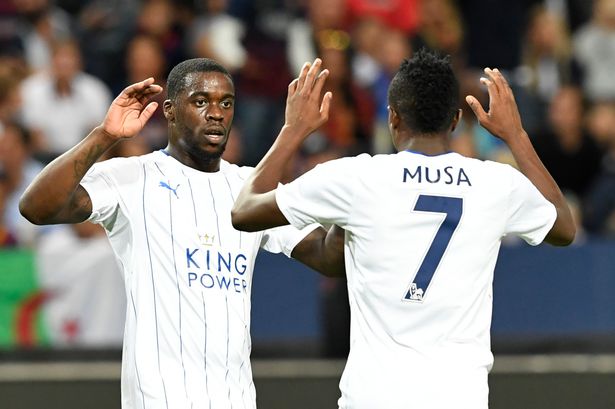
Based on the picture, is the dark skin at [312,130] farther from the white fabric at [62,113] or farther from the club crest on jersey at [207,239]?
the white fabric at [62,113]

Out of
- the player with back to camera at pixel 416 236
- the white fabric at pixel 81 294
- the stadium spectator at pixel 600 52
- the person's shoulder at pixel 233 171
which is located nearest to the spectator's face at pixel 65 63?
the white fabric at pixel 81 294

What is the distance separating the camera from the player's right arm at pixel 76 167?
193 inches

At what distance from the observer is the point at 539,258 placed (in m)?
9.59

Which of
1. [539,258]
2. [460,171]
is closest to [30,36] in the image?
[539,258]

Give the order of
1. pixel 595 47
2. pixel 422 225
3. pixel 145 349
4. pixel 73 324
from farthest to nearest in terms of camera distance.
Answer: pixel 595 47
pixel 73 324
pixel 145 349
pixel 422 225

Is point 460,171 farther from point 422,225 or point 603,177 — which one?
point 603,177

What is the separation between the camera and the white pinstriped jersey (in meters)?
5.07

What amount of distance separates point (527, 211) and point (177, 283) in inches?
55.2

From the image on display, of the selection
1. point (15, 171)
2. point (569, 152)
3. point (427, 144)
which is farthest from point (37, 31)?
point (427, 144)

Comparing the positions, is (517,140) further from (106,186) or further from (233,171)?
Result: (106,186)

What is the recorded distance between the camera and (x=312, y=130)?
16.1ft

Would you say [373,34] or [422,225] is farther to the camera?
[373,34]

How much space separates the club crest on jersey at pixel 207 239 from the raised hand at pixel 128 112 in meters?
0.53

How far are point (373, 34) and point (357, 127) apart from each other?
47.8 inches
